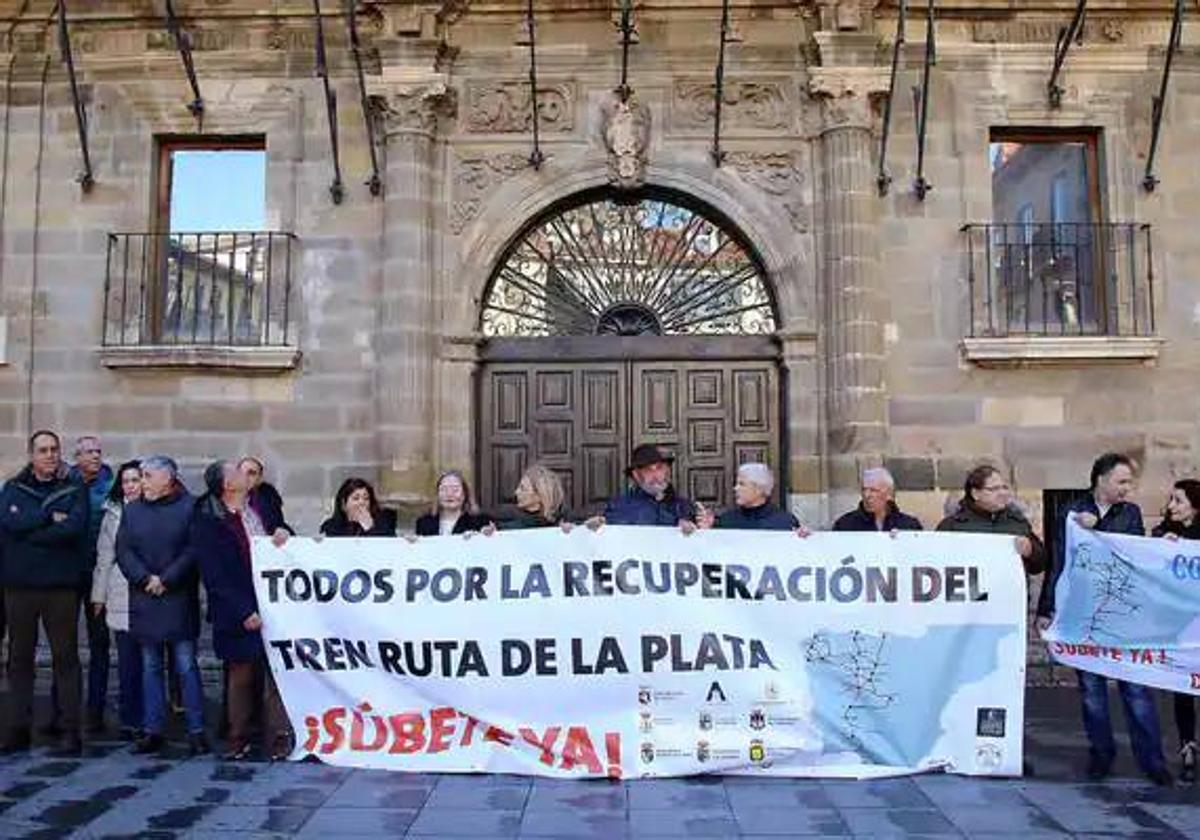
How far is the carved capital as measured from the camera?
9602mm

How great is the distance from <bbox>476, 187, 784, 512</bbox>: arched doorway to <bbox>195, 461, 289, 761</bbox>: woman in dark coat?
11.2 feet

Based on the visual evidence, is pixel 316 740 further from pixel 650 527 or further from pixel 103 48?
pixel 103 48

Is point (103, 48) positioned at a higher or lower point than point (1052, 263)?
higher

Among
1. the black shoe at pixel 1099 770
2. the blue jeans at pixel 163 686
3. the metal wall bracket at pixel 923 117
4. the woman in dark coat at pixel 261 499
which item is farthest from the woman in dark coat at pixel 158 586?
the metal wall bracket at pixel 923 117

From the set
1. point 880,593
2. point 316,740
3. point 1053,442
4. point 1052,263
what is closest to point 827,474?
point 1053,442

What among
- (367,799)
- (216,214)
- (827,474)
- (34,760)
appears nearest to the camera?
(367,799)

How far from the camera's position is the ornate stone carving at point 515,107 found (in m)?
9.93

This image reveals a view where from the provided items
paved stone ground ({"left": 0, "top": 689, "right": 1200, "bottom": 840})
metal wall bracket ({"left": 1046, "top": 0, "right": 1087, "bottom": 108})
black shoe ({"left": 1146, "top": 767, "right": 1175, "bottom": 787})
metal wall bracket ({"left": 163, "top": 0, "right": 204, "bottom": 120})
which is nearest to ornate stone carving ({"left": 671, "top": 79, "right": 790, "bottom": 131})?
metal wall bracket ({"left": 1046, "top": 0, "right": 1087, "bottom": 108})

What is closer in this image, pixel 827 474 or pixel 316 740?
pixel 316 740

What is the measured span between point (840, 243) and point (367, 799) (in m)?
5.97

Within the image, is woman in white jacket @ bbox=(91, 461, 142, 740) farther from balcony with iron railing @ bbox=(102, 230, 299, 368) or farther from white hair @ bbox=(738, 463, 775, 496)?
white hair @ bbox=(738, 463, 775, 496)

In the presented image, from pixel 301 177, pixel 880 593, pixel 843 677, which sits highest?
pixel 301 177

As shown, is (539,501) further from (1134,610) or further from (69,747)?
(1134,610)

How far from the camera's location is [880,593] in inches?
243
